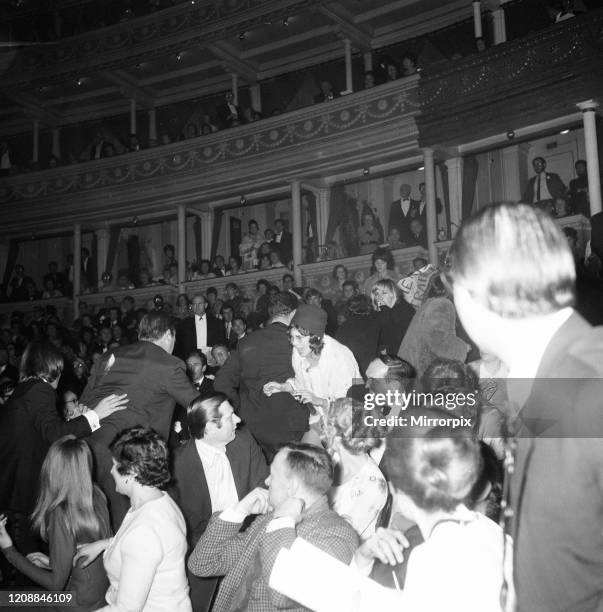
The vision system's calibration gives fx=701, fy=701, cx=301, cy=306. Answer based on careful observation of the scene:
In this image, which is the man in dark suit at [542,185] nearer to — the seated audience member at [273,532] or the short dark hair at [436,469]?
the seated audience member at [273,532]

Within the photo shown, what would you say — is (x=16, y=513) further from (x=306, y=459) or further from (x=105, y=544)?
(x=306, y=459)

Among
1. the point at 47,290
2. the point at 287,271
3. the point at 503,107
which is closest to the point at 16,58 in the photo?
the point at 47,290

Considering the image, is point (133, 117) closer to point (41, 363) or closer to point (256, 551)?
point (41, 363)

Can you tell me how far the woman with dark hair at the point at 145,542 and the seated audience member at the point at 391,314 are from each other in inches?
85.1

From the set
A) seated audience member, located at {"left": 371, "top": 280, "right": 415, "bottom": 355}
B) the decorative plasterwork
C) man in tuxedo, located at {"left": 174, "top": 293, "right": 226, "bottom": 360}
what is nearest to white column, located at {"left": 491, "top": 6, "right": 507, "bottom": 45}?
the decorative plasterwork

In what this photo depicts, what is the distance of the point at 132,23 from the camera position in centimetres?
1494

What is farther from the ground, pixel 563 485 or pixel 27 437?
pixel 563 485

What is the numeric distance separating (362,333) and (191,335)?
14.8ft

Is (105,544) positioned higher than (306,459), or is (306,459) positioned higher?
(306,459)

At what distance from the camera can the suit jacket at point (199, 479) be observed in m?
3.79

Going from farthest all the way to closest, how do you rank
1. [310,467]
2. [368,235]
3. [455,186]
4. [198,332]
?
[368,235] < [455,186] < [198,332] < [310,467]

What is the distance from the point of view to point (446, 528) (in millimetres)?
1569

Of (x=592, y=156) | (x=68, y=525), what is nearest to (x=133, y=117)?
(x=592, y=156)

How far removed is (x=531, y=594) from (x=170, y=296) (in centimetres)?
1300
